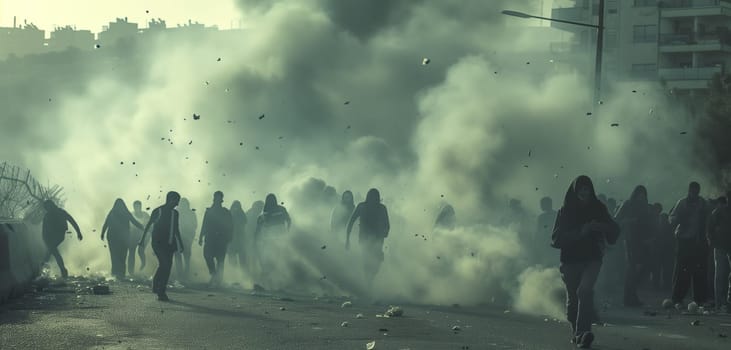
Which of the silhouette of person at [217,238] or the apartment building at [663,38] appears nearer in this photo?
the silhouette of person at [217,238]

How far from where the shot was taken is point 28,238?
2214 centimetres

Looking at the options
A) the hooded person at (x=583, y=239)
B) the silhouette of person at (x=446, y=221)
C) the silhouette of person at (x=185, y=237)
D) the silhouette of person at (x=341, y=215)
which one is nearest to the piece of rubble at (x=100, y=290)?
the silhouette of person at (x=446, y=221)

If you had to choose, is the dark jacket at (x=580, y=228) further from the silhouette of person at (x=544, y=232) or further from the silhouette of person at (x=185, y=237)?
the silhouette of person at (x=185, y=237)

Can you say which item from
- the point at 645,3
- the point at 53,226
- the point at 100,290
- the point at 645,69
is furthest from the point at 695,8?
the point at 100,290

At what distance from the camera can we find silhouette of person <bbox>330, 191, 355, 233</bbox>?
25964mm

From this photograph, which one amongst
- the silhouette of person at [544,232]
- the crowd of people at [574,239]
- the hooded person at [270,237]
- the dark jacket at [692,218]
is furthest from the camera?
the hooded person at [270,237]

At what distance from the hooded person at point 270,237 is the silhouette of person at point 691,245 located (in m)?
6.95

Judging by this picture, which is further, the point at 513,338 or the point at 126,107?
the point at 126,107

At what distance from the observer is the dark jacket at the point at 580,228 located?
530 inches

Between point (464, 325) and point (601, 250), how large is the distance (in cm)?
280

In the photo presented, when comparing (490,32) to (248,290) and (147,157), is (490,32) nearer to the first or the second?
(147,157)

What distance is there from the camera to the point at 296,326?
1566cm

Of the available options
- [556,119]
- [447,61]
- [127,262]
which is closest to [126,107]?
[447,61]

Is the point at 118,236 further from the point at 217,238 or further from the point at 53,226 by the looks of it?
the point at 217,238
